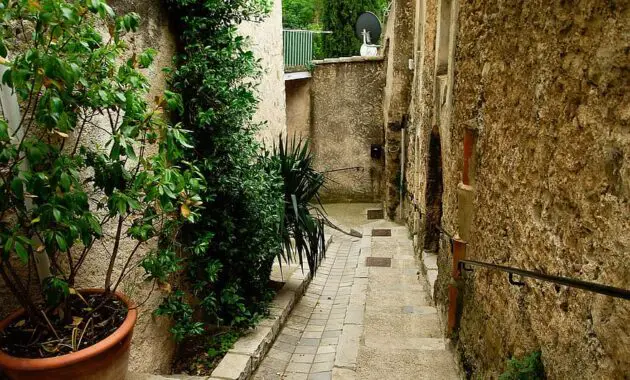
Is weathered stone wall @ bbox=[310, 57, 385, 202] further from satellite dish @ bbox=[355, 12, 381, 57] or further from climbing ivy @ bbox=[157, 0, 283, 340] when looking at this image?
climbing ivy @ bbox=[157, 0, 283, 340]

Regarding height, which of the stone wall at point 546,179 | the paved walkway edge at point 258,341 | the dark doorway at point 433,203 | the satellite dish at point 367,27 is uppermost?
the satellite dish at point 367,27

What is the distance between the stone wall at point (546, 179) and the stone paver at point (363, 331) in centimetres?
48

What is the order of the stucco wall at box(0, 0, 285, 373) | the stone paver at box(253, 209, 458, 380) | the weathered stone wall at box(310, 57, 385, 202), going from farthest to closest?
the weathered stone wall at box(310, 57, 385, 202) < the stone paver at box(253, 209, 458, 380) < the stucco wall at box(0, 0, 285, 373)

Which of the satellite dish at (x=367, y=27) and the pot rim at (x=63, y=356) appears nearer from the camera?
the pot rim at (x=63, y=356)

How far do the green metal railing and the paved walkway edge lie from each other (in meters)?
7.57

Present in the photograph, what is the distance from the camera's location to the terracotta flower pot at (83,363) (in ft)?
6.84

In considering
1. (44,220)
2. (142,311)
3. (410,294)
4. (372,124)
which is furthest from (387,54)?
(44,220)

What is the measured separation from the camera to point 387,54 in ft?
35.9

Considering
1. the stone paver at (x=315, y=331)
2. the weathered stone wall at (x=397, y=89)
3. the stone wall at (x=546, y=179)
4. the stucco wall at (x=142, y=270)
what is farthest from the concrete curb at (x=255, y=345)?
the weathered stone wall at (x=397, y=89)

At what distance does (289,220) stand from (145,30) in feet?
7.93

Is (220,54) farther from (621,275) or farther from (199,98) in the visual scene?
(621,275)

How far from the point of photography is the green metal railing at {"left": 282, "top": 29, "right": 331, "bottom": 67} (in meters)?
11.5

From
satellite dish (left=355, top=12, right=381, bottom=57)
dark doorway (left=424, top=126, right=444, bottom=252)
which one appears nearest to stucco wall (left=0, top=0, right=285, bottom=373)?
dark doorway (left=424, top=126, right=444, bottom=252)

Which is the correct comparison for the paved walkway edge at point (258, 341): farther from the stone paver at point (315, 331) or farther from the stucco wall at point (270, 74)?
the stucco wall at point (270, 74)
